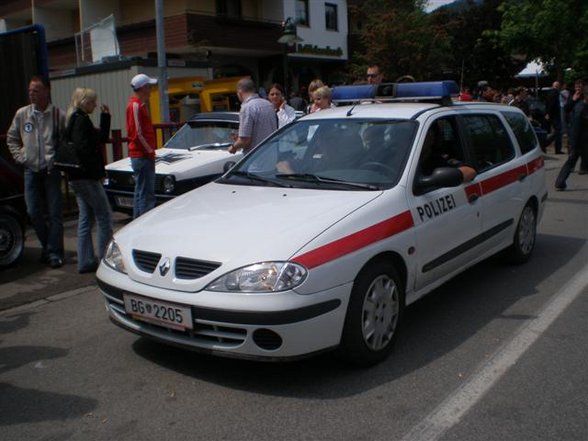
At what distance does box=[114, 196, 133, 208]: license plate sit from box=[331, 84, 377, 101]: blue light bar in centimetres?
360

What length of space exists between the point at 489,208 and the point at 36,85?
457 cm

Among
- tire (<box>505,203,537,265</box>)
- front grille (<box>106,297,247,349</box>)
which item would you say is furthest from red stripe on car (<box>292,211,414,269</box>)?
tire (<box>505,203,537,265</box>)

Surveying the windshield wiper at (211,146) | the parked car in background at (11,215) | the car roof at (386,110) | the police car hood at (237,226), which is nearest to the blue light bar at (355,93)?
the car roof at (386,110)

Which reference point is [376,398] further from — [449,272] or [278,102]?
[278,102]

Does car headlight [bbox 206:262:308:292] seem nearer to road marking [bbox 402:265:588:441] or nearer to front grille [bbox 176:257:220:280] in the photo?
front grille [bbox 176:257:220:280]

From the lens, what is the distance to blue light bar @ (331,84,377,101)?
6250 millimetres

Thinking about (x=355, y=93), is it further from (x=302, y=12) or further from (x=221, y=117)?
(x=302, y=12)

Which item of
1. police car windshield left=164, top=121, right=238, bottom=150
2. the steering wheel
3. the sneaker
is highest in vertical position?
police car windshield left=164, top=121, right=238, bottom=150

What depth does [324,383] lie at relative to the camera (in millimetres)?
4000

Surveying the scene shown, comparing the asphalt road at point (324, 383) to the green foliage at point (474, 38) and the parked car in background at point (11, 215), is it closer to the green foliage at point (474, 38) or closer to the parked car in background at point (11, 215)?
the parked car in background at point (11, 215)

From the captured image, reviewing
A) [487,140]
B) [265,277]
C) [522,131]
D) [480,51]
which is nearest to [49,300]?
[265,277]

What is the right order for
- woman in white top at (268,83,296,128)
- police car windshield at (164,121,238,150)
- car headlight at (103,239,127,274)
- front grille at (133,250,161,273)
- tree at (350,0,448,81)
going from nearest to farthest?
front grille at (133,250,161,273), car headlight at (103,239,127,274), woman in white top at (268,83,296,128), police car windshield at (164,121,238,150), tree at (350,0,448,81)

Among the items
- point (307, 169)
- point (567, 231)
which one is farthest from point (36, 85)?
point (567, 231)

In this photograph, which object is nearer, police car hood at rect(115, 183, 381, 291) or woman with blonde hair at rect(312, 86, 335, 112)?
police car hood at rect(115, 183, 381, 291)
